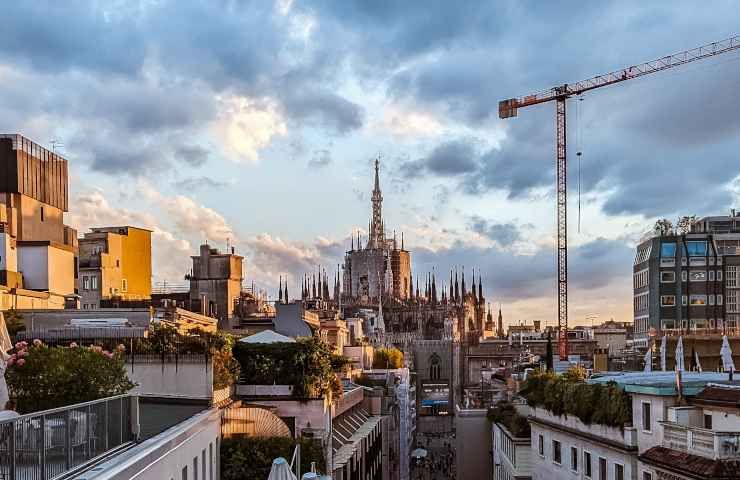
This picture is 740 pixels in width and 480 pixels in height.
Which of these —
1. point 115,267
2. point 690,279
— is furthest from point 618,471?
point 690,279

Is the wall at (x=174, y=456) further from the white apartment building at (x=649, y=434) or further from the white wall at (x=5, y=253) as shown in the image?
the white wall at (x=5, y=253)

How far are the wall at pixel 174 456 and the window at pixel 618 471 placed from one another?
1253 cm

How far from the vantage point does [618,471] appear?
3369 cm

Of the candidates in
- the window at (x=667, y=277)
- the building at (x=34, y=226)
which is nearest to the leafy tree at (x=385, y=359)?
the window at (x=667, y=277)

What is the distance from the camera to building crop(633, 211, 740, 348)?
110188 mm

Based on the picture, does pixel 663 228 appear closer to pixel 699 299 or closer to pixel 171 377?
pixel 699 299

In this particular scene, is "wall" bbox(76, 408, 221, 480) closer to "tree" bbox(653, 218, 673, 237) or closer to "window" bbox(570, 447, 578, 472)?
"window" bbox(570, 447, 578, 472)

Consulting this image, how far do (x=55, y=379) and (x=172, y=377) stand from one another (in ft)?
28.0

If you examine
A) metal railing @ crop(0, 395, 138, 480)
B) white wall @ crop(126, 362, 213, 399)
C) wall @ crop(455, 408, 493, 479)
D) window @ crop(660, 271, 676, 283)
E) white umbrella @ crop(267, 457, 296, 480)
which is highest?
window @ crop(660, 271, 676, 283)

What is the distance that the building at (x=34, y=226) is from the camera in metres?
56.8

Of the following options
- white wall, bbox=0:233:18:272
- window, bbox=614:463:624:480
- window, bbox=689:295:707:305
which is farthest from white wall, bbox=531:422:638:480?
window, bbox=689:295:707:305

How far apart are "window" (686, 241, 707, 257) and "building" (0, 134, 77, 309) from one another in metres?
68.1

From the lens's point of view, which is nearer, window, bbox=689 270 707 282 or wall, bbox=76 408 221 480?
wall, bbox=76 408 221 480

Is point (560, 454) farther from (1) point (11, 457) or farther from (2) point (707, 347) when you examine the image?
(1) point (11, 457)
